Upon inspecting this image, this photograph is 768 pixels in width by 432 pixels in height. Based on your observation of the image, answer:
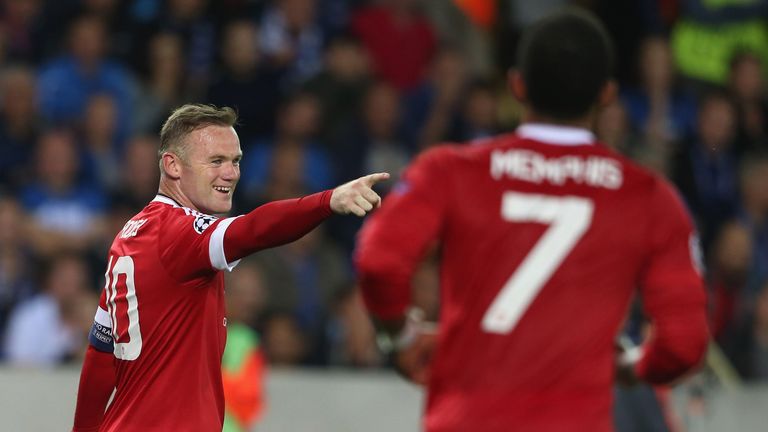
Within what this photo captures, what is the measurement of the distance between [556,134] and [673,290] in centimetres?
55

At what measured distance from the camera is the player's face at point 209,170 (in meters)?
5.29

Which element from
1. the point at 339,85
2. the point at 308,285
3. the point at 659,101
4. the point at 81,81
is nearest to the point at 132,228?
the point at 308,285

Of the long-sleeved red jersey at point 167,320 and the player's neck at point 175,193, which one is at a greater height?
the player's neck at point 175,193

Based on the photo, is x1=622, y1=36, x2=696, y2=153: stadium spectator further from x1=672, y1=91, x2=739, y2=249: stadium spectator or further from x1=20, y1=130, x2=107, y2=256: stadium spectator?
x1=20, y1=130, x2=107, y2=256: stadium spectator

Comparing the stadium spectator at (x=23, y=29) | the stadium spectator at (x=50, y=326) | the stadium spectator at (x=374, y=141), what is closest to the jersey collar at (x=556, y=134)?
the stadium spectator at (x=50, y=326)

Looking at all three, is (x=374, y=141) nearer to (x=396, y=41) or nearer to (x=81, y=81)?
(x=396, y=41)

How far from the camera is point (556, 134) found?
425cm

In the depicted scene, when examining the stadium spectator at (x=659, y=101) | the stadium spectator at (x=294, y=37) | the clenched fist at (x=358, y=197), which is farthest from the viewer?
the stadium spectator at (x=294, y=37)

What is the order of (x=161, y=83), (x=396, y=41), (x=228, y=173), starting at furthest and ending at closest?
(x=396, y=41) → (x=161, y=83) → (x=228, y=173)

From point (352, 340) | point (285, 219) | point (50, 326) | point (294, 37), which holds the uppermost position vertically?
point (285, 219)

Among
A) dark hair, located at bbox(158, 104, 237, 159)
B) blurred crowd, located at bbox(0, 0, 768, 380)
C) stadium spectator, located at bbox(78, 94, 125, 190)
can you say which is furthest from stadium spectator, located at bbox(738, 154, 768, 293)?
dark hair, located at bbox(158, 104, 237, 159)

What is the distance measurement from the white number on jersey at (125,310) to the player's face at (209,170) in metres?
0.34

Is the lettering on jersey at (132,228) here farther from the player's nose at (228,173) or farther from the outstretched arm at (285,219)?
the outstretched arm at (285,219)

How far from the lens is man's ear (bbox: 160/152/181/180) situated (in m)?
5.33
